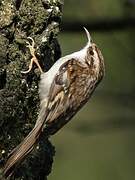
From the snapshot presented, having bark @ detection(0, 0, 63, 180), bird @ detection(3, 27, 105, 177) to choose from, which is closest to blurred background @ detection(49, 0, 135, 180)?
bird @ detection(3, 27, 105, 177)

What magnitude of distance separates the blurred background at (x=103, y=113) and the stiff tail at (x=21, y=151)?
6.97 feet

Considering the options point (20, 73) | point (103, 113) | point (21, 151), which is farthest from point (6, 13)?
point (103, 113)

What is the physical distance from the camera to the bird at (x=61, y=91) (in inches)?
86.7

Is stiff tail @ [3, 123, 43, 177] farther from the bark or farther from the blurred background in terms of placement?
the blurred background

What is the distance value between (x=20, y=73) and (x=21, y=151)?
0.23 m

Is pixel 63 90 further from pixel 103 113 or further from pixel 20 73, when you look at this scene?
pixel 103 113

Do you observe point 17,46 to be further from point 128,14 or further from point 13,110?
point 128,14

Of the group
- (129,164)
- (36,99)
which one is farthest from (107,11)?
(36,99)

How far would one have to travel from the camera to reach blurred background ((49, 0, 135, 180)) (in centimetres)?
434

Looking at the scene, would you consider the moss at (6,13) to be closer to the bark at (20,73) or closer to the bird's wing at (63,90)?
the bark at (20,73)

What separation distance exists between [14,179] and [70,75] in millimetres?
Result: 511

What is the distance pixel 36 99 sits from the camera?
7.61ft

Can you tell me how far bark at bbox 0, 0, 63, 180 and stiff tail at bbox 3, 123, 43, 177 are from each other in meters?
0.02

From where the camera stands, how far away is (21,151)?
7.09 feet
